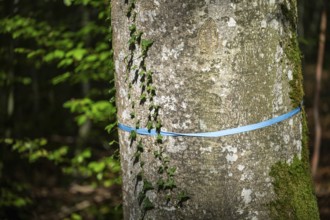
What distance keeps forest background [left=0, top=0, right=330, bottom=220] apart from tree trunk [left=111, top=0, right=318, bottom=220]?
1.58 ft

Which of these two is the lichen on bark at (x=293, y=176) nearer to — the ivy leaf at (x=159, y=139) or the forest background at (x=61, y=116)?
the ivy leaf at (x=159, y=139)

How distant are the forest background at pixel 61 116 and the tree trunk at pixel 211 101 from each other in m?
0.48

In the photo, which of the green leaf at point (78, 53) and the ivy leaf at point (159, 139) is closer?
the ivy leaf at point (159, 139)

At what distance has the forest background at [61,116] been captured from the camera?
369cm

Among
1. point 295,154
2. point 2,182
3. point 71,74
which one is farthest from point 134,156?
point 2,182

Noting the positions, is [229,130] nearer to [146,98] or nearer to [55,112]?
[146,98]

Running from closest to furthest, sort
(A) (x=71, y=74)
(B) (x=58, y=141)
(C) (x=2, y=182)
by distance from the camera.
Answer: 1. (A) (x=71, y=74)
2. (C) (x=2, y=182)
3. (B) (x=58, y=141)

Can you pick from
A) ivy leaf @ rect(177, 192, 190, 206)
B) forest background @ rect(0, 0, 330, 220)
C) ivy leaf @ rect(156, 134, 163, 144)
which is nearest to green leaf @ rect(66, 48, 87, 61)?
forest background @ rect(0, 0, 330, 220)


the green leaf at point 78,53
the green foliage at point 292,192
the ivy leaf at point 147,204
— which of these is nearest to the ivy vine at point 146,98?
the ivy leaf at point 147,204

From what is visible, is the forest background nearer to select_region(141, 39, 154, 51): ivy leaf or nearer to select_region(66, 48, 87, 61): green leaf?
select_region(66, 48, 87, 61): green leaf

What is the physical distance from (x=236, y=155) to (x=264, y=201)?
23cm

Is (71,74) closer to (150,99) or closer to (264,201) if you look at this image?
(150,99)

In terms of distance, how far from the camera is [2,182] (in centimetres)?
479

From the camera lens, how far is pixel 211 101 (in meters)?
1.42
